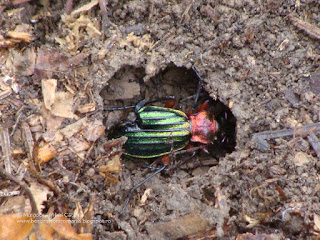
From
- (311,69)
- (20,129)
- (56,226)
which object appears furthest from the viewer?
(311,69)

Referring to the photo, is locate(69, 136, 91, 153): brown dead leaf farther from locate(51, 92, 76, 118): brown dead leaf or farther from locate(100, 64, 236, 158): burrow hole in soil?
locate(100, 64, 236, 158): burrow hole in soil

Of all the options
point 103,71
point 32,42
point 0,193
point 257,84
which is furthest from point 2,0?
point 257,84

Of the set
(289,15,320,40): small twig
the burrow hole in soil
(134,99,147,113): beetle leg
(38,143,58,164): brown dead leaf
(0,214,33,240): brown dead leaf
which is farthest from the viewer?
(134,99,147,113): beetle leg

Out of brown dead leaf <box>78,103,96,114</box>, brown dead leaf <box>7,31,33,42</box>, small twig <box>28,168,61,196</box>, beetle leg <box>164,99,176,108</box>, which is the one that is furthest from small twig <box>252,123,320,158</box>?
brown dead leaf <box>7,31,33,42</box>

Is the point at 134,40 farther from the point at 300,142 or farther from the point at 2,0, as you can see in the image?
the point at 300,142

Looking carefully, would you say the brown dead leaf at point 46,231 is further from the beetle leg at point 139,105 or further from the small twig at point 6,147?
the beetle leg at point 139,105

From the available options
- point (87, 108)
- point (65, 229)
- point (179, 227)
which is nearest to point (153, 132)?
point (87, 108)
